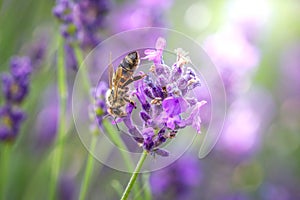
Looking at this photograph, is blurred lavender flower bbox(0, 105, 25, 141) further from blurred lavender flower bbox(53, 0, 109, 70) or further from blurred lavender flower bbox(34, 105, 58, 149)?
blurred lavender flower bbox(34, 105, 58, 149)

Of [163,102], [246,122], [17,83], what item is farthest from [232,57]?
[163,102]

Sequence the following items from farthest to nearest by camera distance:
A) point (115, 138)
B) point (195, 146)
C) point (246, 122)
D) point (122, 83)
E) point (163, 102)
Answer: point (246, 122) < point (195, 146) < point (115, 138) < point (122, 83) < point (163, 102)

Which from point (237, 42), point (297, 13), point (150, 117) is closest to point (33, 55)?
point (237, 42)

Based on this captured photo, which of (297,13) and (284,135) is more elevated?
(297,13)

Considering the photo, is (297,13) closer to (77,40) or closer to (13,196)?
(13,196)

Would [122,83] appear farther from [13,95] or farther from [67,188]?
[67,188]

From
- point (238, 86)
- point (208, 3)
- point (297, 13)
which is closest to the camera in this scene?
point (238, 86)

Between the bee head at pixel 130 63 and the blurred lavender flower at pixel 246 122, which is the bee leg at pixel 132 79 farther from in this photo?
the blurred lavender flower at pixel 246 122
